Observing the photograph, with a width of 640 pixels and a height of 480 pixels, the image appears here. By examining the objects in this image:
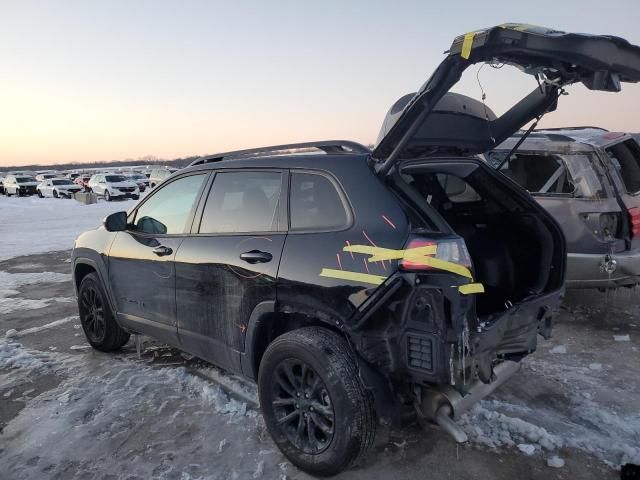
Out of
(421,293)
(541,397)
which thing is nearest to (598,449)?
(541,397)

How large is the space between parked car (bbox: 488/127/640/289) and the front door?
3824 mm

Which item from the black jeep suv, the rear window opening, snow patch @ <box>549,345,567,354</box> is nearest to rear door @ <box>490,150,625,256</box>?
snow patch @ <box>549,345,567,354</box>

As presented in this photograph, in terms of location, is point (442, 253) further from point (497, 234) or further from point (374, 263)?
point (497, 234)

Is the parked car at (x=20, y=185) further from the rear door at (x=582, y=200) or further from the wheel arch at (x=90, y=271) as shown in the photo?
the rear door at (x=582, y=200)

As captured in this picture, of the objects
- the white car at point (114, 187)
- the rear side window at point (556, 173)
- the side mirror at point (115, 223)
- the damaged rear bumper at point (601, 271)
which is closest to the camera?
the side mirror at point (115, 223)

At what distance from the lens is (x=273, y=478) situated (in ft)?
9.37

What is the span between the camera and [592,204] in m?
5.18

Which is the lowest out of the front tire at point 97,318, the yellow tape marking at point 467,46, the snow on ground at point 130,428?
the snow on ground at point 130,428

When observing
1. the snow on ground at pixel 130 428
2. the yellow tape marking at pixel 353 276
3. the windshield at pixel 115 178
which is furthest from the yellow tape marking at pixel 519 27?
the windshield at pixel 115 178

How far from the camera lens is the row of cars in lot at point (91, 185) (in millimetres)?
31156

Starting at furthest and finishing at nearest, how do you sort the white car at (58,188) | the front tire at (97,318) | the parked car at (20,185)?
1. the parked car at (20,185)
2. the white car at (58,188)
3. the front tire at (97,318)

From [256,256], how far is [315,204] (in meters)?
0.50

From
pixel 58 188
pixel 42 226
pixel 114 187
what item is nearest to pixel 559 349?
pixel 42 226

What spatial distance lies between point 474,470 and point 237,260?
1877mm
